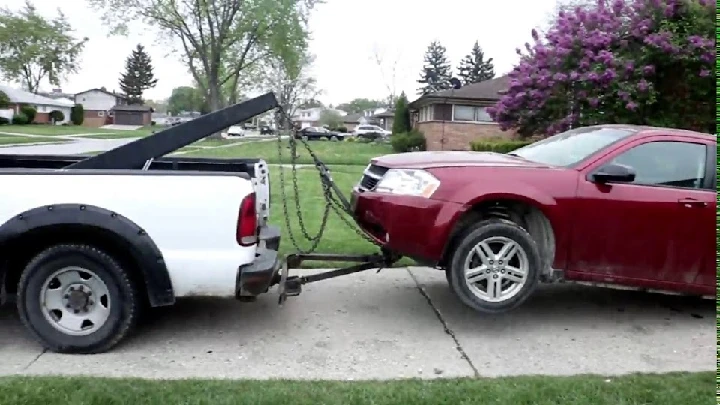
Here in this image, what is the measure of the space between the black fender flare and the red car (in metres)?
1.71

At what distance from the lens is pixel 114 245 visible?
159 inches

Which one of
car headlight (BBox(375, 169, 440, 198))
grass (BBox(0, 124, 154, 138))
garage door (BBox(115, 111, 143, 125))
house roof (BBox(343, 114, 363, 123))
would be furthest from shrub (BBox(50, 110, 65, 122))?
car headlight (BBox(375, 169, 440, 198))

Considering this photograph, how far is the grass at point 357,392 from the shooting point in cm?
336

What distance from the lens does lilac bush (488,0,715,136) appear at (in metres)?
13.4

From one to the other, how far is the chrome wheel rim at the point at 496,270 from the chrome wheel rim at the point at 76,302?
254 centimetres

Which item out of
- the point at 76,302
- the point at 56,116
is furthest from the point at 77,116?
the point at 76,302

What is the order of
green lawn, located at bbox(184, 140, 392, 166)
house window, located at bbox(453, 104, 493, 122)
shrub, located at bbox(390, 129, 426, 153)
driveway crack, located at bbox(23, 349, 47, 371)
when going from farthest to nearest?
shrub, located at bbox(390, 129, 426, 153), house window, located at bbox(453, 104, 493, 122), green lawn, located at bbox(184, 140, 392, 166), driveway crack, located at bbox(23, 349, 47, 371)

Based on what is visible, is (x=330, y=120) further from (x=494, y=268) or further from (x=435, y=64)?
(x=494, y=268)

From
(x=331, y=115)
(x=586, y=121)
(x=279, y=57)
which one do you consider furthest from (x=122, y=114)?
(x=586, y=121)

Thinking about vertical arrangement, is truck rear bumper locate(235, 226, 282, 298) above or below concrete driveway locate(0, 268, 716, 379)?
above

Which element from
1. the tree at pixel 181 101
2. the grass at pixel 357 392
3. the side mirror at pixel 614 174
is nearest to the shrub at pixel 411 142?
the side mirror at pixel 614 174

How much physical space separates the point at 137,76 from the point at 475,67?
5038 centimetres

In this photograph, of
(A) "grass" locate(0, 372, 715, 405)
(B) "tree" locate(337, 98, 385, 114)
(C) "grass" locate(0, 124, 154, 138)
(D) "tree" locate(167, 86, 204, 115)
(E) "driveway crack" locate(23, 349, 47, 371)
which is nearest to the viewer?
(A) "grass" locate(0, 372, 715, 405)

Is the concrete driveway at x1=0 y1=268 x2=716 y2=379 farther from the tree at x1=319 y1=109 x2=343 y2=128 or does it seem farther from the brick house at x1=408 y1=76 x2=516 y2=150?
the tree at x1=319 y1=109 x2=343 y2=128
